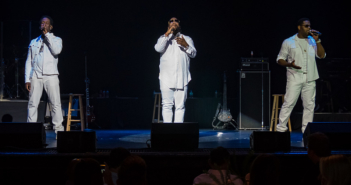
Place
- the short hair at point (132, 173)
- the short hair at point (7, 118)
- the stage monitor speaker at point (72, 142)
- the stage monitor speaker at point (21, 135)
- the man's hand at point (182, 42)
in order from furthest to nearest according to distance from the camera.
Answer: the short hair at point (7, 118)
the man's hand at point (182, 42)
the stage monitor speaker at point (21, 135)
the stage monitor speaker at point (72, 142)
the short hair at point (132, 173)

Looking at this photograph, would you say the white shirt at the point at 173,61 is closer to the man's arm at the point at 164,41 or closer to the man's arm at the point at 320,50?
the man's arm at the point at 164,41

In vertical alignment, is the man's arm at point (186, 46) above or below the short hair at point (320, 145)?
above

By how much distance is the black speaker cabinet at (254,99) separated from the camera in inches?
328

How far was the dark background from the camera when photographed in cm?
884

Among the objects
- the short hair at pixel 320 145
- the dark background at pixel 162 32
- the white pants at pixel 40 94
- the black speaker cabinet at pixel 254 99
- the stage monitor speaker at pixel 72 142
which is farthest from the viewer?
the dark background at pixel 162 32

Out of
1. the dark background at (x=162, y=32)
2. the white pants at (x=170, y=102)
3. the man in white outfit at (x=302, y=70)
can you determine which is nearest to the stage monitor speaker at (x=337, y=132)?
the man in white outfit at (x=302, y=70)

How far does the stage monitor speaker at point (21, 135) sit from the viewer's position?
4.17 m

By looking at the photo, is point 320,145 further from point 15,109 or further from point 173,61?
point 15,109

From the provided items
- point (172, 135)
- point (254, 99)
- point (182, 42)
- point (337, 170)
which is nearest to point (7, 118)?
point (182, 42)

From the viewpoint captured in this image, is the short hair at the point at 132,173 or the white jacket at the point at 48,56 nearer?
the short hair at the point at 132,173

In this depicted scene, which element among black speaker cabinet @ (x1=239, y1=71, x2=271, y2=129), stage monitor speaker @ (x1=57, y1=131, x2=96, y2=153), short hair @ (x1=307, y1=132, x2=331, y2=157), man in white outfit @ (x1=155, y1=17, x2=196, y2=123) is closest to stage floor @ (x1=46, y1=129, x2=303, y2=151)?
man in white outfit @ (x1=155, y1=17, x2=196, y2=123)

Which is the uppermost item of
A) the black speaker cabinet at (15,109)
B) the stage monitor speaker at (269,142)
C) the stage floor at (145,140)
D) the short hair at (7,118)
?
the black speaker cabinet at (15,109)

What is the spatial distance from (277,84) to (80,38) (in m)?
4.78

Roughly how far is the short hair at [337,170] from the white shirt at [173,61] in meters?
3.41
